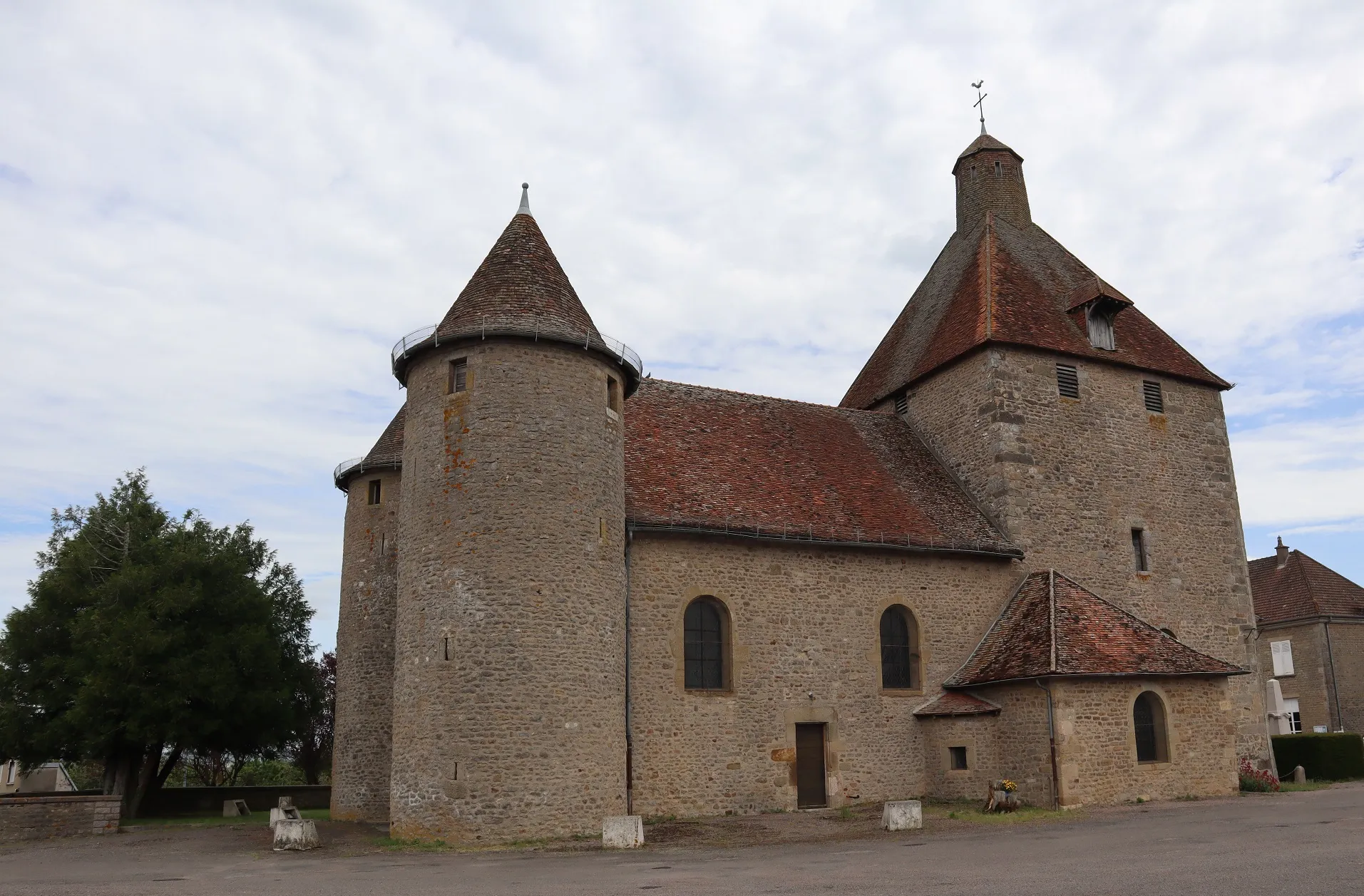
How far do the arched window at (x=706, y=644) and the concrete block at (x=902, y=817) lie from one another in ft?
13.5

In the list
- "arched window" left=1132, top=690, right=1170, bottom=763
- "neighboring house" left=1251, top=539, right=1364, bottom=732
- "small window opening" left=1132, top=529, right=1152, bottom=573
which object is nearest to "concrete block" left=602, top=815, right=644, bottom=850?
"arched window" left=1132, top=690, right=1170, bottom=763

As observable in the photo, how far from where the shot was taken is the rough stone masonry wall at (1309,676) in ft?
118

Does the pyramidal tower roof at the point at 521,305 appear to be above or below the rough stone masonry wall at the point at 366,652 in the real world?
above

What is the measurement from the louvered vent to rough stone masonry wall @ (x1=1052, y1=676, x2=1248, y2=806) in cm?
729

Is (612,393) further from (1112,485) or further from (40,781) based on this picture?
(40,781)

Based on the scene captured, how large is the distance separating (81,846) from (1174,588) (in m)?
22.4

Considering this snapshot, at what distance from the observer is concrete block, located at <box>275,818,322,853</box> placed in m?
15.1

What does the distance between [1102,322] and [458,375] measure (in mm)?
16310

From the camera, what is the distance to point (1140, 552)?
79.0 feet

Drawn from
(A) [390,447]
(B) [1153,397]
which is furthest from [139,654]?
(B) [1153,397]

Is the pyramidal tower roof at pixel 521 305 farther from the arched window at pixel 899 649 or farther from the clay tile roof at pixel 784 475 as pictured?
the arched window at pixel 899 649

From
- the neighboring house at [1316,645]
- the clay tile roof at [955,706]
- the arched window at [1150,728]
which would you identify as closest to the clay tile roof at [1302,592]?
the neighboring house at [1316,645]

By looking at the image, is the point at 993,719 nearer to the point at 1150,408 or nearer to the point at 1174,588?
the point at 1174,588

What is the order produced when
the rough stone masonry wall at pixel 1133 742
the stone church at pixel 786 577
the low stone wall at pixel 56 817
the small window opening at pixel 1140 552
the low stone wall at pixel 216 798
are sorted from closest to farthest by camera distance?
the stone church at pixel 786 577
the low stone wall at pixel 56 817
the rough stone masonry wall at pixel 1133 742
the small window opening at pixel 1140 552
the low stone wall at pixel 216 798
